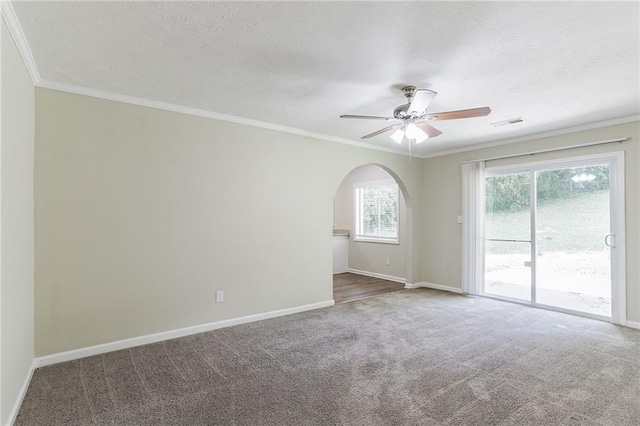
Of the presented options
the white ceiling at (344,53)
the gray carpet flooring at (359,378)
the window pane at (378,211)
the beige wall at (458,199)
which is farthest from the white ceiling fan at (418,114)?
the window pane at (378,211)

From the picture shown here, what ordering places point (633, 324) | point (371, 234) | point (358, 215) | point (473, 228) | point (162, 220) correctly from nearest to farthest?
1. point (162, 220)
2. point (633, 324)
3. point (473, 228)
4. point (371, 234)
5. point (358, 215)

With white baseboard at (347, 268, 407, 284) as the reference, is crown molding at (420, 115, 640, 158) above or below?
above

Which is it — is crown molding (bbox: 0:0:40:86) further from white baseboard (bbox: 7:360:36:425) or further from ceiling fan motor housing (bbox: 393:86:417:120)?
ceiling fan motor housing (bbox: 393:86:417:120)

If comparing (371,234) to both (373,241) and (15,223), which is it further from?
(15,223)

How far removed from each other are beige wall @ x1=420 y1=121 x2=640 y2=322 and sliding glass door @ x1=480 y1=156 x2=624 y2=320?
0.10m

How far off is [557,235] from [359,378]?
361 cm

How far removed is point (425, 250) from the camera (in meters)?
6.01

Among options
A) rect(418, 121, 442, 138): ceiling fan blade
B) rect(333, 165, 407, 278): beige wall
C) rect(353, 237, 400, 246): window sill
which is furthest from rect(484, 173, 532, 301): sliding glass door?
rect(418, 121, 442, 138): ceiling fan blade

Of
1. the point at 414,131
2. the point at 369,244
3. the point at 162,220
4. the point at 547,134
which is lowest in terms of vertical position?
the point at 369,244

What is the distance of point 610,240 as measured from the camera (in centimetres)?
400

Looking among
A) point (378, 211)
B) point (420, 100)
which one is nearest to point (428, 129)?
point (420, 100)

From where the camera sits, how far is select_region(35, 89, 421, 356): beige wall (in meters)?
2.87

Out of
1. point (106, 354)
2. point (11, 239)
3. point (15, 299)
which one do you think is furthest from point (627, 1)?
point (106, 354)

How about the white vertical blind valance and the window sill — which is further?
the window sill
